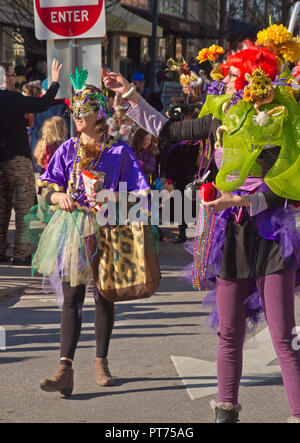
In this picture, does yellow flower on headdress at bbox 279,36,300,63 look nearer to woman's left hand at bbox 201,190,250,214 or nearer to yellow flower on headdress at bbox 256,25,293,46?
yellow flower on headdress at bbox 256,25,293,46

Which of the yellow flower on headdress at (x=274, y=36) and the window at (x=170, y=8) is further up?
the window at (x=170, y=8)

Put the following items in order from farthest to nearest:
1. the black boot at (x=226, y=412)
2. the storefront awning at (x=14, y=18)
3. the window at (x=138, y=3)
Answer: the window at (x=138, y=3), the storefront awning at (x=14, y=18), the black boot at (x=226, y=412)

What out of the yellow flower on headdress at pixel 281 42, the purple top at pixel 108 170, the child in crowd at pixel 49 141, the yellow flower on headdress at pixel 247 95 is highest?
the yellow flower on headdress at pixel 281 42

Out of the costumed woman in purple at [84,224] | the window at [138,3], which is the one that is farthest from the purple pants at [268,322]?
the window at [138,3]

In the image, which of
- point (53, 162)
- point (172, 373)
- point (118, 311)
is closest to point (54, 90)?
point (118, 311)

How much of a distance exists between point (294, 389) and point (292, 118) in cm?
138

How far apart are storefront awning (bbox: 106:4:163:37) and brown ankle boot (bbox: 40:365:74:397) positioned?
702 inches

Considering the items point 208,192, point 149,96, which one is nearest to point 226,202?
point 208,192

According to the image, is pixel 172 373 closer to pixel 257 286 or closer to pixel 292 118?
pixel 257 286

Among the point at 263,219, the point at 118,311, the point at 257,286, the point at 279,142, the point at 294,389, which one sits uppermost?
the point at 279,142

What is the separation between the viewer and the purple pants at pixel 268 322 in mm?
4344

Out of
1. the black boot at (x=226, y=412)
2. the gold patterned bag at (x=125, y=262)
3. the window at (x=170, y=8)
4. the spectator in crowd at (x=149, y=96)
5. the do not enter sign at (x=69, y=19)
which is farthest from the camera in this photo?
the window at (x=170, y=8)

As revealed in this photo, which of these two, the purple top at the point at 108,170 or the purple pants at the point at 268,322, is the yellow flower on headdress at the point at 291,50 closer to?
the purple pants at the point at 268,322
